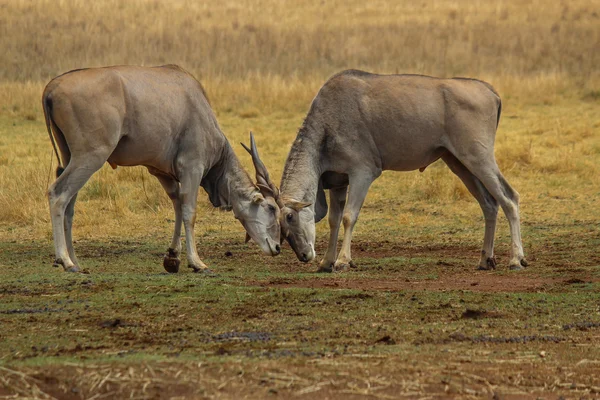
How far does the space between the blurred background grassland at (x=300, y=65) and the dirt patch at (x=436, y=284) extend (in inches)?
178

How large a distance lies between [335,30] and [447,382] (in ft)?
101

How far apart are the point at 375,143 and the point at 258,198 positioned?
1291mm

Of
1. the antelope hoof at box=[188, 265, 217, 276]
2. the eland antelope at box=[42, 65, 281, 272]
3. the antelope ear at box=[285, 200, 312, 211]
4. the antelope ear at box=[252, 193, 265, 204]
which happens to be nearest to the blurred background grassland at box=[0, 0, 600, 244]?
the eland antelope at box=[42, 65, 281, 272]

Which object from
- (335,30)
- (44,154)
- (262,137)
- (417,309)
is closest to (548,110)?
(262,137)

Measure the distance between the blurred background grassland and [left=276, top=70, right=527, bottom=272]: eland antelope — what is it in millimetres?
3256

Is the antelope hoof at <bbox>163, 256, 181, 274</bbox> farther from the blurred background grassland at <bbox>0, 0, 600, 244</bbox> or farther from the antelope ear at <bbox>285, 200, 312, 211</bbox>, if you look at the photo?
the blurred background grassland at <bbox>0, 0, 600, 244</bbox>

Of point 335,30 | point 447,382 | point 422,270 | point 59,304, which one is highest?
point 447,382

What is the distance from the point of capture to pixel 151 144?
1068cm

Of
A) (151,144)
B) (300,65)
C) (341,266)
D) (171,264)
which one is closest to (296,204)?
(341,266)

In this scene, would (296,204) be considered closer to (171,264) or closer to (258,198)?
(258,198)

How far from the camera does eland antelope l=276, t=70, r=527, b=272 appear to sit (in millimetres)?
11438

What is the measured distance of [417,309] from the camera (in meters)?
8.45

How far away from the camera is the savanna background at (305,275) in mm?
6141

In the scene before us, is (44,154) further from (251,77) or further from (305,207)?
(251,77)
